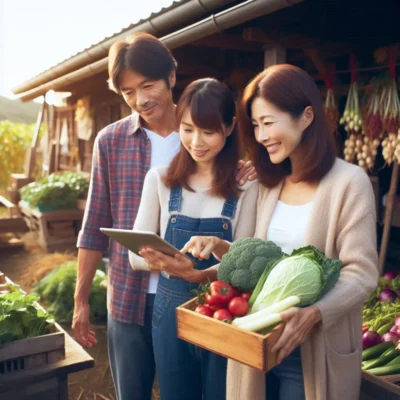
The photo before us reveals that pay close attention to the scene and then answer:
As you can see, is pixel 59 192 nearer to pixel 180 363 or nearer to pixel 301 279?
pixel 180 363

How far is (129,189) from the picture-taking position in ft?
8.30

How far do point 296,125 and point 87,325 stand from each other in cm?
149

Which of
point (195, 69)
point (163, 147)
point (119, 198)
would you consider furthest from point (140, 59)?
point (195, 69)

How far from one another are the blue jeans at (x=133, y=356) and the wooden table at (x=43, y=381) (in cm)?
22

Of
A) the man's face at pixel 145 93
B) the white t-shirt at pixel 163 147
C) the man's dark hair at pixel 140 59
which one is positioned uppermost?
the man's dark hair at pixel 140 59

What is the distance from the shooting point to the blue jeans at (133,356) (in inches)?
97.0

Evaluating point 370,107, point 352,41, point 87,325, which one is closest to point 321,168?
point 87,325

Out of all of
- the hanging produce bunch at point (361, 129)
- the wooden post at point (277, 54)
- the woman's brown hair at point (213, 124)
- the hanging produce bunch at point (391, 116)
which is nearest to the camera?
the woman's brown hair at point (213, 124)

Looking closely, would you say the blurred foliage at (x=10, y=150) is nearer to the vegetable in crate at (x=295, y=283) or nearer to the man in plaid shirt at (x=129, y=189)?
the man in plaid shirt at (x=129, y=189)

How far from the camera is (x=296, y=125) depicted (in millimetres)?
1920

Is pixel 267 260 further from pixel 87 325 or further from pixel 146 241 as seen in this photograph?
pixel 87 325

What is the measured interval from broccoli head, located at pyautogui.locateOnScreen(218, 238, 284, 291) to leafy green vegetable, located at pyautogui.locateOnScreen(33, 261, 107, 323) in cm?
462

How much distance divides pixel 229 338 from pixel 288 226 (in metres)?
0.55

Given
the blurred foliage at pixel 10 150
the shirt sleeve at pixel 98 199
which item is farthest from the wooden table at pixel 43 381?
the blurred foliage at pixel 10 150
